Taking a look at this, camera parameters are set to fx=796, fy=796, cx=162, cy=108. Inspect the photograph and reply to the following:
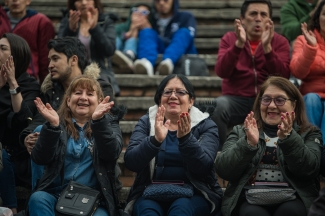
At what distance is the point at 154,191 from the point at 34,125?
1.24 metres

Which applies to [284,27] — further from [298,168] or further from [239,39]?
[298,168]

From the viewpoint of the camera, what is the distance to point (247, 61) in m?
7.18

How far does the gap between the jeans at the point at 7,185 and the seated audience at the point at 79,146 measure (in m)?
0.51

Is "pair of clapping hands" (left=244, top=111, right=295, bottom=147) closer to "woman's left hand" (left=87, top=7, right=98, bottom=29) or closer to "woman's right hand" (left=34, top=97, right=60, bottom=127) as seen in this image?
"woman's right hand" (left=34, top=97, right=60, bottom=127)

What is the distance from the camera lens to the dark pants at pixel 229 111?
22.5ft

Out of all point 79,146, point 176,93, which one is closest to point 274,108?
point 176,93

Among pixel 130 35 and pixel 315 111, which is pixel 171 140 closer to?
pixel 315 111

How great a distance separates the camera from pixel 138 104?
7582 millimetres

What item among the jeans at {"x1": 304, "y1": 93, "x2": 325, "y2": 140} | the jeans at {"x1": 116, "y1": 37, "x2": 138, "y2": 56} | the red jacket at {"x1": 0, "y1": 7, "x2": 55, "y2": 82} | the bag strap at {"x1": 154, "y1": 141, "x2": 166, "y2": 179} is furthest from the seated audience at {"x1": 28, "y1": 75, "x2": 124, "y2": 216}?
the jeans at {"x1": 116, "y1": 37, "x2": 138, "y2": 56}

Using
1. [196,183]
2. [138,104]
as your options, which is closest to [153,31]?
[138,104]

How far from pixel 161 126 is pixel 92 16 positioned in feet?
8.17

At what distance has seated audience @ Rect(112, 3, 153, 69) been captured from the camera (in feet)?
27.7

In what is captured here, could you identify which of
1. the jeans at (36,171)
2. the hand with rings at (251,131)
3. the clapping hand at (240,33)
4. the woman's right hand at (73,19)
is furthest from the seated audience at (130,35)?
the hand with rings at (251,131)

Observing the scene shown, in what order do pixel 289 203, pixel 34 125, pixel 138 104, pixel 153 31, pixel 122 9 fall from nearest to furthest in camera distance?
pixel 289 203, pixel 34 125, pixel 138 104, pixel 153 31, pixel 122 9
